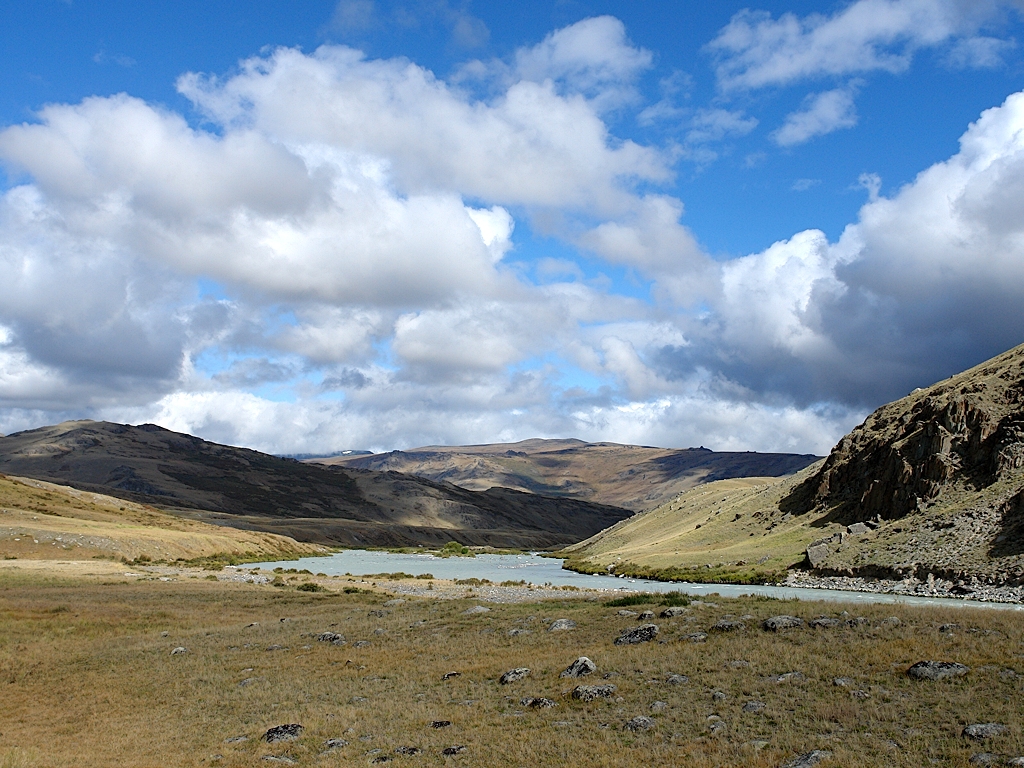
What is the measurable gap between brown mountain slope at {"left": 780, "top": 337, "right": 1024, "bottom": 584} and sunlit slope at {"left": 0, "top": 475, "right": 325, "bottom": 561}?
74092 millimetres

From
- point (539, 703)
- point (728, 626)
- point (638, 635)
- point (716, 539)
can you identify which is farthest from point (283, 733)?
point (716, 539)

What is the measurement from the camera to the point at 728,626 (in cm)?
2389

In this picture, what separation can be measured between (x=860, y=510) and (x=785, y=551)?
31.4 feet

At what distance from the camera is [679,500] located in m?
134

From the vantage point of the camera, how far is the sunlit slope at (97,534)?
259ft

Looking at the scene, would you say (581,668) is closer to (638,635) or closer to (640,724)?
(638,635)

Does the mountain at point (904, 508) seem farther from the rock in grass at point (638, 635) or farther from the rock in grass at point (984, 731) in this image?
the rock in grass at point (984, 731)

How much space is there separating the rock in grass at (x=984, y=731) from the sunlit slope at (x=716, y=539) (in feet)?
156

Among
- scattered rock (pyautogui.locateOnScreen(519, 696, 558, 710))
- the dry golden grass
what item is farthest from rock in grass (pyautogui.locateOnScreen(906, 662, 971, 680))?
scattered rock (pyautogui.locateOnScreen(519, 696, 558, 710))

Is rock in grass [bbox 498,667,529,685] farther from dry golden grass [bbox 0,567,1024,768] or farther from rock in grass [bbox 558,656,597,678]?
rock in grass [bbox 558,656,597,678]

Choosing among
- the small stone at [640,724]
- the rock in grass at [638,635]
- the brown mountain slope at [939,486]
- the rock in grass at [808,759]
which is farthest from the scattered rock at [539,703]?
the brown mountain slope at [939,486]

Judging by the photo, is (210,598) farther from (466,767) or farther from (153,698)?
(466,767)

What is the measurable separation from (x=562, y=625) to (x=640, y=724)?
12463 mm

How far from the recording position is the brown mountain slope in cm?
5025
